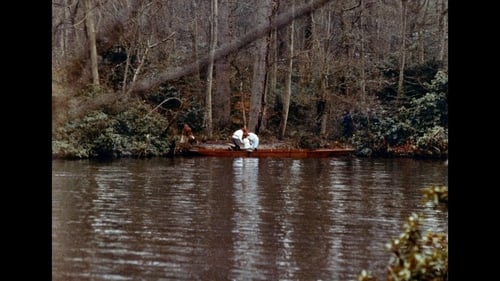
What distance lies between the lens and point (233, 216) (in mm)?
4742

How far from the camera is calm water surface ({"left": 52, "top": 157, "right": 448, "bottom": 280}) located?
392 cm

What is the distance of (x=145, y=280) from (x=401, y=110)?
115 inches

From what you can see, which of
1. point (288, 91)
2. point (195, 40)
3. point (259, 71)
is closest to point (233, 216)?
point (288, 91)

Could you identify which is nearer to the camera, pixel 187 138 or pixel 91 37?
pixel 187 138

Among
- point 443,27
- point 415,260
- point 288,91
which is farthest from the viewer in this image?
point 288,91

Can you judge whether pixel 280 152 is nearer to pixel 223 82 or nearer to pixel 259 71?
pixel 259 71

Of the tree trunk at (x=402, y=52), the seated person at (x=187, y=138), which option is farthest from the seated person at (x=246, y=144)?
the tree trunk at (x=402, y=52)

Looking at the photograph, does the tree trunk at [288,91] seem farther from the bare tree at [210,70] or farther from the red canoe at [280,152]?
the bare tree at [210,70]

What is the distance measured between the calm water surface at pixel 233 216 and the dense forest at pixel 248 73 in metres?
0.29

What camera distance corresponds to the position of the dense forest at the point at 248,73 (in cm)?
570

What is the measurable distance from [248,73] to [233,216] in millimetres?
1795

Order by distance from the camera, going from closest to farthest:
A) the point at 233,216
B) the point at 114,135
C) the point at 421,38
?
the point at 233,216 < the point at 421,38 < the point at 114,135

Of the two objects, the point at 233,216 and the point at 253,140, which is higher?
the point at 253,140
